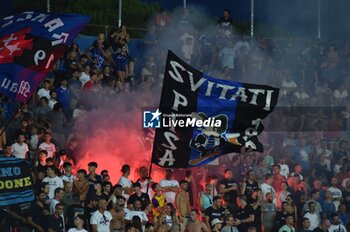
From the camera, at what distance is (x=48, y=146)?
18.7 meters

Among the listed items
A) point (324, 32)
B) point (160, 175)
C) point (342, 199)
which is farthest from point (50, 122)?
point (324, 32)

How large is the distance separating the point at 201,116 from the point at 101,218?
2252 mm

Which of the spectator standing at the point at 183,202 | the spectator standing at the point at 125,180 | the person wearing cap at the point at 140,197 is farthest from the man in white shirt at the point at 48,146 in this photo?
the spectator standing at the point at 183,202

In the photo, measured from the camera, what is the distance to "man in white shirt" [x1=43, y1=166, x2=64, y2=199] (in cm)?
1739

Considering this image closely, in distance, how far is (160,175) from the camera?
1994 centimetres

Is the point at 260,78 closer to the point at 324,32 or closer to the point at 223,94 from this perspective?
the point at 324,32

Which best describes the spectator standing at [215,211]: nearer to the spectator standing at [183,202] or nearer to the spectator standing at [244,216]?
the spectator standing at [183,202]

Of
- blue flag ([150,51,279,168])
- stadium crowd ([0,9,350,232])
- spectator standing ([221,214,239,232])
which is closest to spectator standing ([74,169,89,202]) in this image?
stadium crowd ([0,9,350,232])

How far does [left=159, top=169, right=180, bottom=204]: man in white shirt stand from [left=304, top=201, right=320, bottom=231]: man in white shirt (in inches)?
111

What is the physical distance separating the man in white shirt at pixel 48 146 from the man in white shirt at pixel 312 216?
5.03 m

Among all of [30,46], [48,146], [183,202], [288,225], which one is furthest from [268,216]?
[30,46]

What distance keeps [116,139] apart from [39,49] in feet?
15.4

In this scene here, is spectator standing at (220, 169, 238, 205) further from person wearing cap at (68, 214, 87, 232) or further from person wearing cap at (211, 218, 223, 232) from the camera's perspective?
person wearing cap at (68, 214, 87, 232)

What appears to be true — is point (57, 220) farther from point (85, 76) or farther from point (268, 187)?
point (85, 76)
